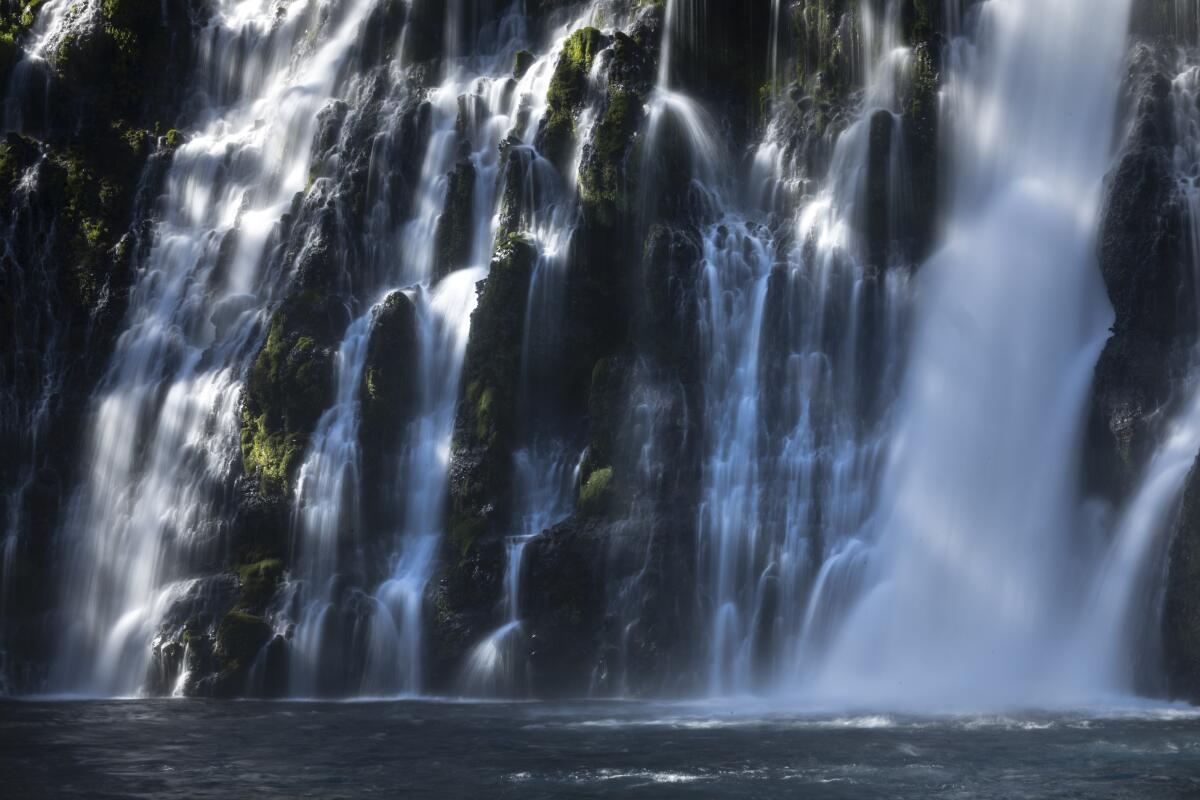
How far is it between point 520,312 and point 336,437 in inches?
212

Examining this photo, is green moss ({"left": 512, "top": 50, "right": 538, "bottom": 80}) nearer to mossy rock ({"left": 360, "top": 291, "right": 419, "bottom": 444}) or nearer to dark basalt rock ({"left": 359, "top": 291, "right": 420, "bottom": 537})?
dark basalt rock ({"left": 359, "top": 291, "right": 420, "bottom": 537})

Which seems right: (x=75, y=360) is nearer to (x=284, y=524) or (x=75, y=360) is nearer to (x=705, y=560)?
(x=284, y=524)

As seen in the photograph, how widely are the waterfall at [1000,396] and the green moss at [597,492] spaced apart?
6.02m

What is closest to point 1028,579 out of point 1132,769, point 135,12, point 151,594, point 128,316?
point 1132,769

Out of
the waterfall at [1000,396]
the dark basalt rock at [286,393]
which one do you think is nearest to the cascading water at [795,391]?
the waterfall at [1000,396]

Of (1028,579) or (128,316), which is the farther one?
(128,316)

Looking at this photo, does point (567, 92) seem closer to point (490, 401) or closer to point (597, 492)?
point (490, 401)

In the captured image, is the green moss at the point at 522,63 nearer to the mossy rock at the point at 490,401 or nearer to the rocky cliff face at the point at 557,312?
the rocky cliff face at the point at 557,312

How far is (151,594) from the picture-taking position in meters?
33.0

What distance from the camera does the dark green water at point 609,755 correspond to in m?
16.9

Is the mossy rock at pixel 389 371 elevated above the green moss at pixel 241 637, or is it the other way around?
the mossy rock at pixel 389 371

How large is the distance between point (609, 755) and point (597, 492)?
10913mm

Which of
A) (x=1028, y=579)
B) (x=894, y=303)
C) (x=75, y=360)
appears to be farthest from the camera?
(x=75, y=360)

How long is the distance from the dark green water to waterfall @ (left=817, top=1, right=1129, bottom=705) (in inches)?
144
